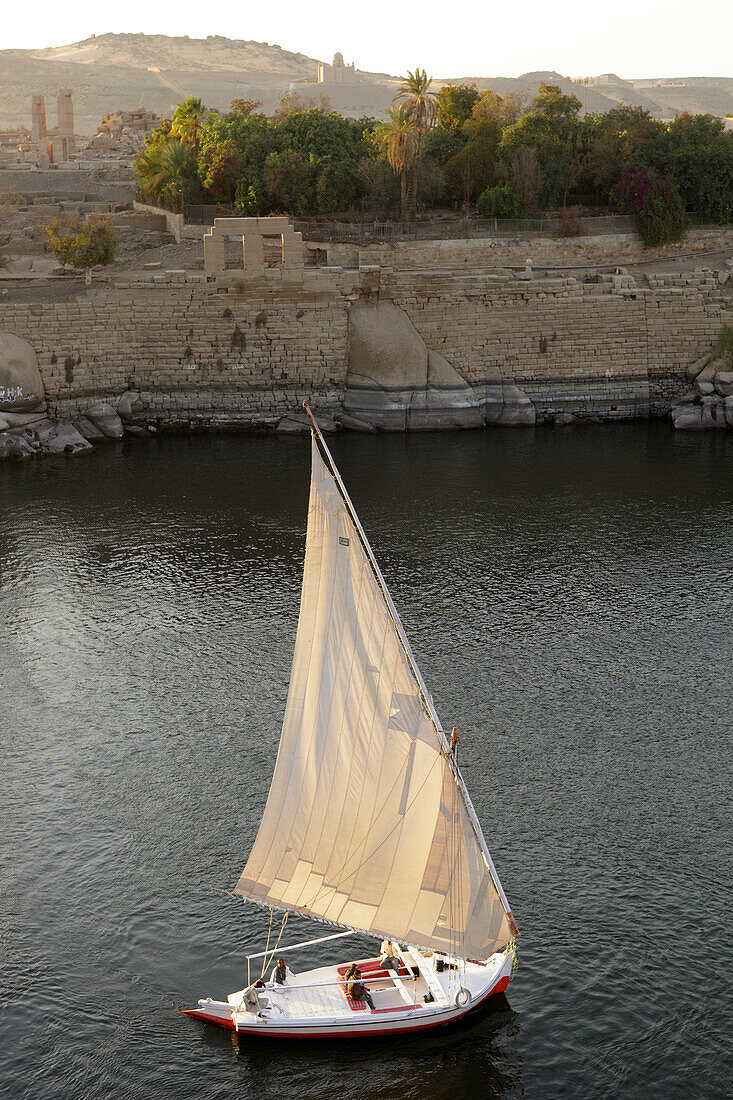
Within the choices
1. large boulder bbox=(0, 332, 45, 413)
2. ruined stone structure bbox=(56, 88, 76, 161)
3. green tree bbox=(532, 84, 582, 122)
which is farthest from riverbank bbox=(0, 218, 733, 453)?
ruined stone structure bbox=(56, 88, 76, 161)

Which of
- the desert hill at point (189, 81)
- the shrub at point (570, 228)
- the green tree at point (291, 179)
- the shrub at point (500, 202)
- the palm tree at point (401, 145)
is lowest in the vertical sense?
the shrub at point (570, 228)

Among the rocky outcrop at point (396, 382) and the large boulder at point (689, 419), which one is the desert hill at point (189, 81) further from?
the rocky outcrop at point (396, 382)

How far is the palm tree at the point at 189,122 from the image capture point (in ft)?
226

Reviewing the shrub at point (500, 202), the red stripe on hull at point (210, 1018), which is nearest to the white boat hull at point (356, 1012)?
the red stripe on hull at point (210, 1018)

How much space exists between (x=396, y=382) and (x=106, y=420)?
13.0 metres

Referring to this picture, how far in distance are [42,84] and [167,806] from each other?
150 m

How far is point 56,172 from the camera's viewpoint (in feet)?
257

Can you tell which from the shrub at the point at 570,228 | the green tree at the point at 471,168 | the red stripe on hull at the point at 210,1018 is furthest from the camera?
the green tree at the point at 471,168

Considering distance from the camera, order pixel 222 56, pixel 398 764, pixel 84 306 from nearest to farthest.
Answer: pixel 398 764 → pixel 84 306 → pixel 222 56

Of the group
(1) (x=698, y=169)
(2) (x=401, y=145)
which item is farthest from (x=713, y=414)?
(2) (x=401, y=145)

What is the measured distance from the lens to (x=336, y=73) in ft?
524

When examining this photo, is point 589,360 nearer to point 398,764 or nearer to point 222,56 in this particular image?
point 398,764

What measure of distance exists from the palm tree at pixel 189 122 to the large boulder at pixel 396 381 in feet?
71.2

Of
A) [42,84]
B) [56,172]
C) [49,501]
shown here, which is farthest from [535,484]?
[42,84]
